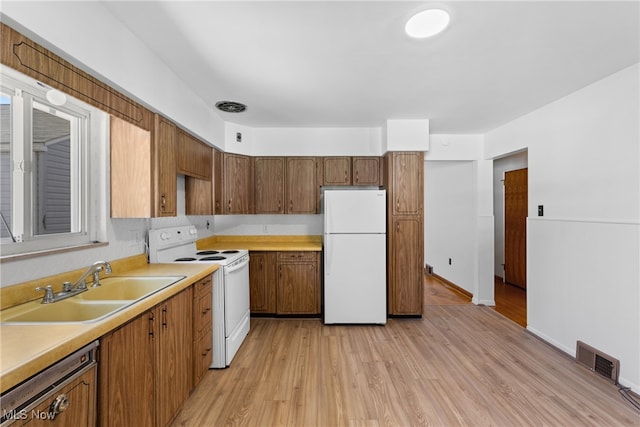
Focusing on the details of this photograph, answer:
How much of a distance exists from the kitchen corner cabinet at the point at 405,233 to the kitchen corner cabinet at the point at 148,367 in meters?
2.40

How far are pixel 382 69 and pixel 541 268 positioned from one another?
103 inches

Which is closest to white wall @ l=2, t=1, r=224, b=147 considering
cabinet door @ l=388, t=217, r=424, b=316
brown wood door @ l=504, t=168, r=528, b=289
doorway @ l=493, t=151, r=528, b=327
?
cabinet door @ l=388, t=217, r=424, b=316

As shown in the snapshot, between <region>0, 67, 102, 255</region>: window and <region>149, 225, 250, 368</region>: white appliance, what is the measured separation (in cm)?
67

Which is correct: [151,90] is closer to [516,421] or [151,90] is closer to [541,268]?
[516,421]

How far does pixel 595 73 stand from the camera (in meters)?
2.23

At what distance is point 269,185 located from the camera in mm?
3768

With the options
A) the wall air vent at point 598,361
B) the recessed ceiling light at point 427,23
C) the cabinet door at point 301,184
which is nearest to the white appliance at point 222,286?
the cabinet door at point 301,184

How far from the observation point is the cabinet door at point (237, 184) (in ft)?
11.6

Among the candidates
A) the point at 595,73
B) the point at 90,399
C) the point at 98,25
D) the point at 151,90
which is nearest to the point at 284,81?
the point at 151,90

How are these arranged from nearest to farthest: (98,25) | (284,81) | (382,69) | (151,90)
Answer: (98,25)
(151,90)
(382,69)
(284,81)

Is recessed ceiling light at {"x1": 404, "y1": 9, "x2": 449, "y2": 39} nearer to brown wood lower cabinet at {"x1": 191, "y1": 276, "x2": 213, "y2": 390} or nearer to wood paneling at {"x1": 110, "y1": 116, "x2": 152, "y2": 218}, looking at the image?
wood paneling at {"x1": 110, "y1": 116, "x2": 152, "y2": 218}

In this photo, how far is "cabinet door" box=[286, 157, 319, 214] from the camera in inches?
148

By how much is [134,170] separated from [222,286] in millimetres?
1165

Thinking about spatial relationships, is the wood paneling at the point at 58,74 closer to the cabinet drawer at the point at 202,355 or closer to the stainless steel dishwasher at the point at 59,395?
the stainless steel dishwasher at the point at 59,395
